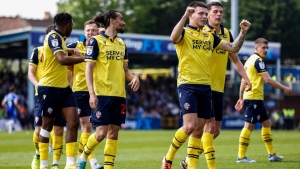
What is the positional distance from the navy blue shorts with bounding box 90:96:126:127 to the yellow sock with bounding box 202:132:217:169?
1761 mm

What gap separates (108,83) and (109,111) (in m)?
0.43

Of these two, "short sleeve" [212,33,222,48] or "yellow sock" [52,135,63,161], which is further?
"yellow sock" [52,135,63,161]

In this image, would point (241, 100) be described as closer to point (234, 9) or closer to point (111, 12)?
point (111, 12)

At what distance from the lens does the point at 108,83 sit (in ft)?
33.6

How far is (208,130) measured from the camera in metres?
11.5

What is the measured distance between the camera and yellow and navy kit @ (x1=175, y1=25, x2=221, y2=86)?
10.6 metres

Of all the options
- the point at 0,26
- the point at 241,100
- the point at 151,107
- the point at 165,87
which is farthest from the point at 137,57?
the point at 241,100

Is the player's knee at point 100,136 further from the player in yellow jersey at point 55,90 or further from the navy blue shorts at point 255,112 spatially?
the navy blue shorts at point 255,112

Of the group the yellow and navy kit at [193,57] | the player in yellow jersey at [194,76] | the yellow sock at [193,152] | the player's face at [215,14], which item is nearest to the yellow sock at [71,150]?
the player in yellow jersey at [194,76]

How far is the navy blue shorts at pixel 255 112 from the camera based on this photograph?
14.7 m

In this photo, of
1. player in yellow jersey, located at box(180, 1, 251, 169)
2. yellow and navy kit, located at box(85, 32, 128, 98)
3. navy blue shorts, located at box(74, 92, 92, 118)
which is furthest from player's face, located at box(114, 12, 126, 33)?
navy blue shorts, located at box(74, 92, 92, 118)

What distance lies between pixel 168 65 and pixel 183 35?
159 feet

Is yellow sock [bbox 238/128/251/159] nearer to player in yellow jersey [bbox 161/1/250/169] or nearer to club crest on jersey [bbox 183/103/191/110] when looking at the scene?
player in yellow jersey [bbox 161/1/250/169]

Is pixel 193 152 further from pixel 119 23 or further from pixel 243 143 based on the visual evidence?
pixel 243 143
